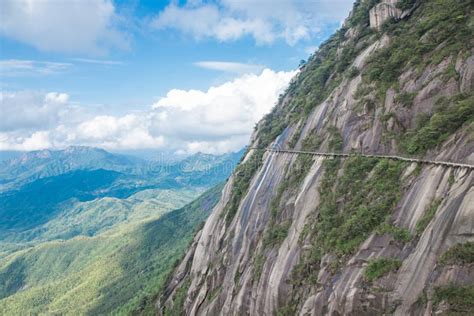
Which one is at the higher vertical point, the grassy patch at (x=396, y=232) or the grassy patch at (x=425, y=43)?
the grassy patch at (x=425, y=43)

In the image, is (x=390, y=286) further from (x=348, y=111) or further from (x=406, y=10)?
(x=406, y=10)

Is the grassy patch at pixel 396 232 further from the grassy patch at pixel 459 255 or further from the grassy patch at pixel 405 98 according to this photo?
the grassy patch at pixel 405 98

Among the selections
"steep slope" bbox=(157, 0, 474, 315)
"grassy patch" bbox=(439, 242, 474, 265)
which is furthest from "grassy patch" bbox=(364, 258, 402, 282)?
"grassy patch" bbox=(439, 242, 474, 265)

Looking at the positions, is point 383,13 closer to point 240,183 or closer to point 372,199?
point 240,183

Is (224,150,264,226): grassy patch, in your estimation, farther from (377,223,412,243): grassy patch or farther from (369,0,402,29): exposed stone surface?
(377,223,412,243): grassy patch

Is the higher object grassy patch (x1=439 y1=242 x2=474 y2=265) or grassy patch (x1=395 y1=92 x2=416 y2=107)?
grassy patch (x1=395 y1=92 x2=416 y2=107)

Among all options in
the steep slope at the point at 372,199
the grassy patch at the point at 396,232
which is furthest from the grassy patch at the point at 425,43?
the grassy patch at the point at 396,232
